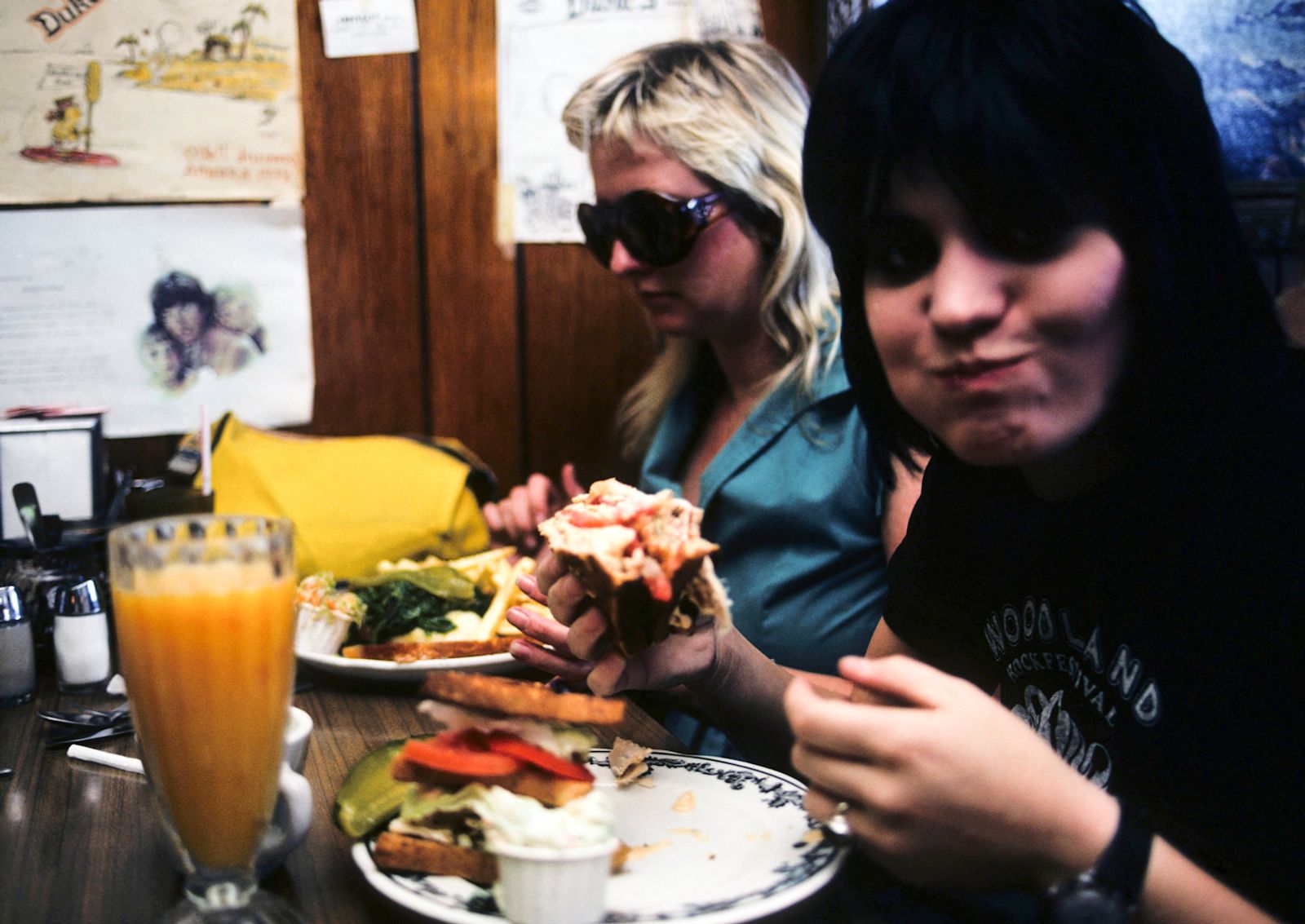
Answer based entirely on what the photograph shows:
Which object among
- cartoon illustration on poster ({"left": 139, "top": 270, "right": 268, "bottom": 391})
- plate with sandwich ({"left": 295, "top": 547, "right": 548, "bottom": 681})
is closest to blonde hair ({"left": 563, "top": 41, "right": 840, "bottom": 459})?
plate with sandwich ({"left": 295, "top": 547, "right": 548, "bottom": 681})

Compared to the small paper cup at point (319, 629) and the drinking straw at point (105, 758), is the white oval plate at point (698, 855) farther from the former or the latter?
the small paper cup at point (319, 629)

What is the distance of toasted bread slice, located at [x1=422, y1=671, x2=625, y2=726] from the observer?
35.8 inches

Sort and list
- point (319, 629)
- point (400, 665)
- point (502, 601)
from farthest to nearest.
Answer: point (502, 601), point (319, 629), point (400, 665)

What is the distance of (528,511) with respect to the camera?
2191 mm

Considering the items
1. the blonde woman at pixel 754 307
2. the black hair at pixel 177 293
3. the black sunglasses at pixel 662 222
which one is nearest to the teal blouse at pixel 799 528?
the blonde woman at pixel 754 307

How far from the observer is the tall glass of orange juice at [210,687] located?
853 mm

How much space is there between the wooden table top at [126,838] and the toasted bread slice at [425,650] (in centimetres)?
10

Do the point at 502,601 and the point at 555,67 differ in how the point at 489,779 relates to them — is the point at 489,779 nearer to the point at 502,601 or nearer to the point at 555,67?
the point at 502,601

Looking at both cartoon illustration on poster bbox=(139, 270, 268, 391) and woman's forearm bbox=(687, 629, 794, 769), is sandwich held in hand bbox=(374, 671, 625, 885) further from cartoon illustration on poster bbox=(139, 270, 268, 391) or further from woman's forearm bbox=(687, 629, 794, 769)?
cartoon illustration on poster bbox=(139, 270, 268, 391)

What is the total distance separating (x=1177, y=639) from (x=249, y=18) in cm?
245

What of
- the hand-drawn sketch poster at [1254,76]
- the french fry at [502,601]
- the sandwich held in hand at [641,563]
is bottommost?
the french fry at [502,601]

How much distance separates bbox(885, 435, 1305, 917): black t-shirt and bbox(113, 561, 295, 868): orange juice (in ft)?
2.65

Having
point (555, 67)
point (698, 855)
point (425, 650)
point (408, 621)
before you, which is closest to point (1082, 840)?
point (698, 855)

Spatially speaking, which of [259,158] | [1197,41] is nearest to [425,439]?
[259,158]
